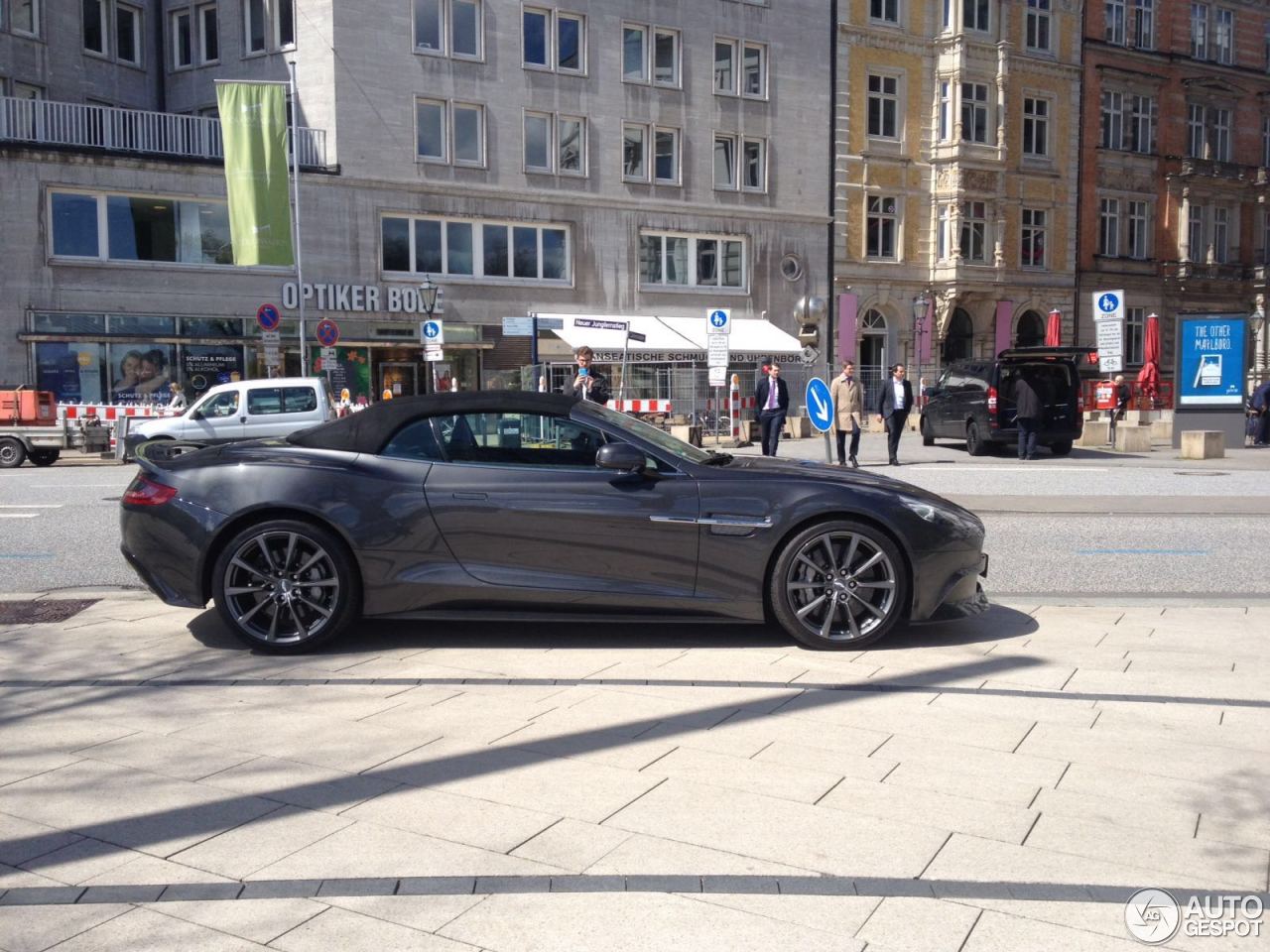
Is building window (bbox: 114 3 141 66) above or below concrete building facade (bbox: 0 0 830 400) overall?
above

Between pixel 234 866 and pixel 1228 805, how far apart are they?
10.8ft

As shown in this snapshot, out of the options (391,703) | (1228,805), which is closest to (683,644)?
(391,703)

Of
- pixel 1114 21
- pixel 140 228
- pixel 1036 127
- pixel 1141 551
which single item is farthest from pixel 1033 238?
pixel 1141 551

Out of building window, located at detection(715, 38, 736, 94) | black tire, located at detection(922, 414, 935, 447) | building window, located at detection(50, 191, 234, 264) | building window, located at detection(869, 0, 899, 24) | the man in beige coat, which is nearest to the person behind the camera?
the man in beige coat

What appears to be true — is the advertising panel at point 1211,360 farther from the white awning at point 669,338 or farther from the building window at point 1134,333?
the building window at point 1134,333

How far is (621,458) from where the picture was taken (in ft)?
21.0

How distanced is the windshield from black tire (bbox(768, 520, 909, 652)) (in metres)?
0.78

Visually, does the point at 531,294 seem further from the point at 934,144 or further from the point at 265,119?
the point at 934,144

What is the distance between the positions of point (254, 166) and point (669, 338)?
1237cm

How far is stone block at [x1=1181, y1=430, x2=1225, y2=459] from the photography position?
22.9 m

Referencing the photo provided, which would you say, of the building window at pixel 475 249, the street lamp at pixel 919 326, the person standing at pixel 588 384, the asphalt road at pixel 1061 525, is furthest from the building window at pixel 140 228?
the street lamp at pixel 919 326

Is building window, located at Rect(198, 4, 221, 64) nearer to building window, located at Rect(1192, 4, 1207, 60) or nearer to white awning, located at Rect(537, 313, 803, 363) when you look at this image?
white awning, located at Rect(537, 313, 803, 363)

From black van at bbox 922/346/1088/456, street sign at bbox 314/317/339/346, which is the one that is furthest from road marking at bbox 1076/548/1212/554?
street sign at bbox 314/317/339/346

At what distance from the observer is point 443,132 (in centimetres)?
3372
